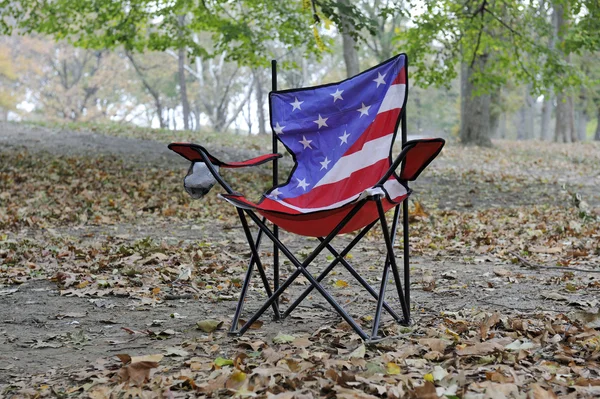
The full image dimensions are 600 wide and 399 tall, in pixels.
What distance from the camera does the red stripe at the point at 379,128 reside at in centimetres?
292

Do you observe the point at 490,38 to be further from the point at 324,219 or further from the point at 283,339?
the point at 283,339

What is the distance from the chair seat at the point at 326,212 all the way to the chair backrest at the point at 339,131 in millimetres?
123

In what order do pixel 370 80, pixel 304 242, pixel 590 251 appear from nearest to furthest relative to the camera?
pixel 370 80
pixel 590 251
pixel 304 242

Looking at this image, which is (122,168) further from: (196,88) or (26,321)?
(196,88)

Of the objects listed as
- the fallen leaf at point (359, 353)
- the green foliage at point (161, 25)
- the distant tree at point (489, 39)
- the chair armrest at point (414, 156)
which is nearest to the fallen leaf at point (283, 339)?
→ the fallen leaf at point (359, 353)

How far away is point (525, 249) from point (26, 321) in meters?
3.52

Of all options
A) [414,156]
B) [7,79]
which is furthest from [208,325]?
[7,79]

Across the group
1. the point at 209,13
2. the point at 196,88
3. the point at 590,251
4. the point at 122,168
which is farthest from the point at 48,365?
the point at 196,88

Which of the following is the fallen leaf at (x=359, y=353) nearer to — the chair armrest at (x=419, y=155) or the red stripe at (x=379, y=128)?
the chair armrest at (x=419, y=155)

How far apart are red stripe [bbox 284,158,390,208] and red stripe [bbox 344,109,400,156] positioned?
0.40 ft

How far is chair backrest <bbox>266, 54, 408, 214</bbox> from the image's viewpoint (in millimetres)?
2928

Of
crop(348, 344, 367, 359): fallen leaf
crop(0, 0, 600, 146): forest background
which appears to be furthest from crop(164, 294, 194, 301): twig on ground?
crop(0, 0, 600, 146): forest background

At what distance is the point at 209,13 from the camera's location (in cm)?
1072

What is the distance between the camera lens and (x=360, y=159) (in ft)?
9.96
